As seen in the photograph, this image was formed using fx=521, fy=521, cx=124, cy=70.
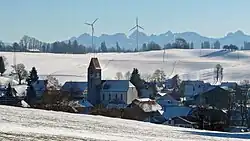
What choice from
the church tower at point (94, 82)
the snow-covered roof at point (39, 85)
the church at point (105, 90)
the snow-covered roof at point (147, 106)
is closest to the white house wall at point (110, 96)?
the church at point (105, 90)

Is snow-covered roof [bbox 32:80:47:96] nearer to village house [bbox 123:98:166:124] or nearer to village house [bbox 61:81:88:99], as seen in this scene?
village house [bbox 61:81:88:99]

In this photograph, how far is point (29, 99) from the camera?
242 feet

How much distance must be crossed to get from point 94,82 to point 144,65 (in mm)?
85028

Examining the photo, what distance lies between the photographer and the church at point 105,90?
7519 centimetres

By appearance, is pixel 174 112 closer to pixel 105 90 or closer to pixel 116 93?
pixel 116 93

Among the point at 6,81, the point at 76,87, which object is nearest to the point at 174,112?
the point at 76,87

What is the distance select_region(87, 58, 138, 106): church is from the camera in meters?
75.2

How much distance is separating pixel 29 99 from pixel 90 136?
197 feet

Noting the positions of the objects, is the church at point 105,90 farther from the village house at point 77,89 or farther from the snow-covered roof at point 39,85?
the snow-covered roof at point 39,85

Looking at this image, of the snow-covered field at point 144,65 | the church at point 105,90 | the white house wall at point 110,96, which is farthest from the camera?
the snow-covered field at point 144,65

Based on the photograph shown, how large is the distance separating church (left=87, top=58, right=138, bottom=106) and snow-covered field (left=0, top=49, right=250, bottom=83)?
154 feet

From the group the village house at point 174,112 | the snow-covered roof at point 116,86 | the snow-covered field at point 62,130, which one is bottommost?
the village house at point 174,112

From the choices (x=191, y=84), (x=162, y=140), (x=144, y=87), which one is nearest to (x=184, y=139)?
(x=162, y=140)

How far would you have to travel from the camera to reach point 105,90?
79938 millimetres
